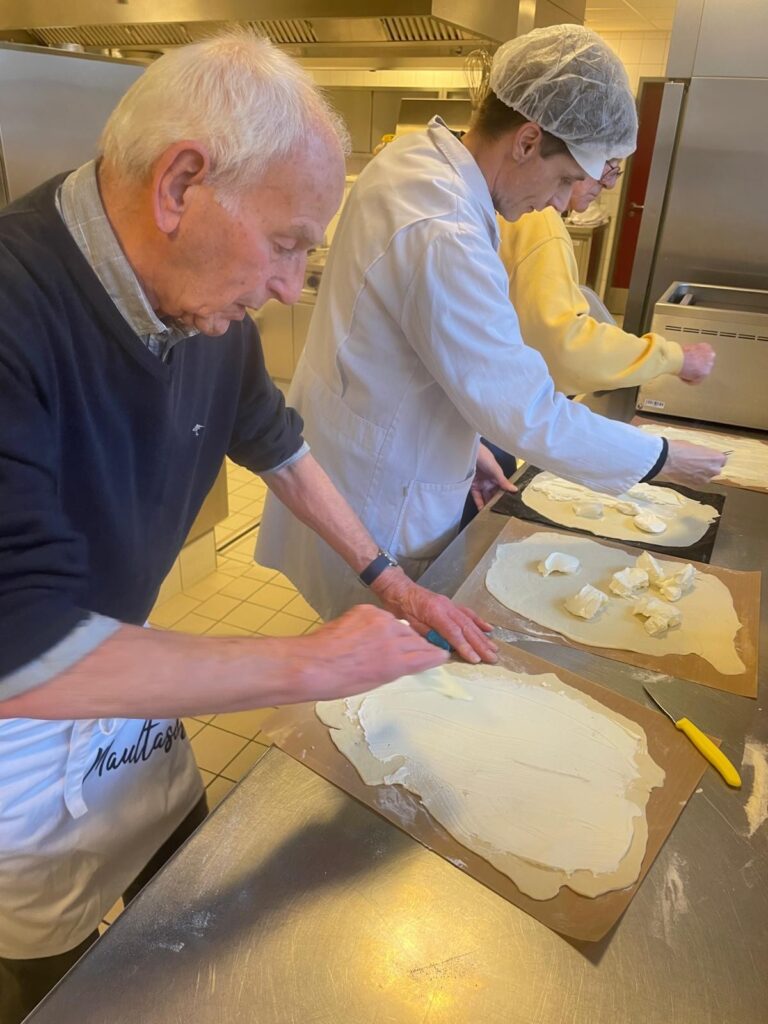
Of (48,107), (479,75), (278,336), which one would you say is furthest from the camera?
(278,336)

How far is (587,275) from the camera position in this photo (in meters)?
6.57

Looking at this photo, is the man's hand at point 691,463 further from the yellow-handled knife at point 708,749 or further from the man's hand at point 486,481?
the yellow-handled knife at point 708,749

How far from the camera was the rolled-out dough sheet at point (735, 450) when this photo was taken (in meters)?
1.63

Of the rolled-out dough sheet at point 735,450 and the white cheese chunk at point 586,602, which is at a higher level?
the white cheese chunk at point 586,602

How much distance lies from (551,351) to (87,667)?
1263mm

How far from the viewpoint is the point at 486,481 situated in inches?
61.6

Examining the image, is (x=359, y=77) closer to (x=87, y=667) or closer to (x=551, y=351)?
(x=551, y=351)

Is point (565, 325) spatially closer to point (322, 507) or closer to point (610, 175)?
point (610, 175)

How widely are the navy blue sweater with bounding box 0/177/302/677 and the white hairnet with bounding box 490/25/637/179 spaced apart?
2.00 feet

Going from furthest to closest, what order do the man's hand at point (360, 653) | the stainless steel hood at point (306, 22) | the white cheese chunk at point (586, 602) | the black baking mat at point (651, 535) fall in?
the stainless steel hood at point (306, 22), the black baking mat at point (651, 535), the white cheese chunk at point (586, 602), the man's hand at point (360, 653)

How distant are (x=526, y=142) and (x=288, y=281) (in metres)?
0.70

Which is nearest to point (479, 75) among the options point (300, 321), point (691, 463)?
point (691, 463)

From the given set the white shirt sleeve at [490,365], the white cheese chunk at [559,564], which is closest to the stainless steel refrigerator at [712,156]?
the white shirt sleeve at [490,365]

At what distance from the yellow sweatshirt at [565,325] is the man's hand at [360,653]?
3.27 feet
